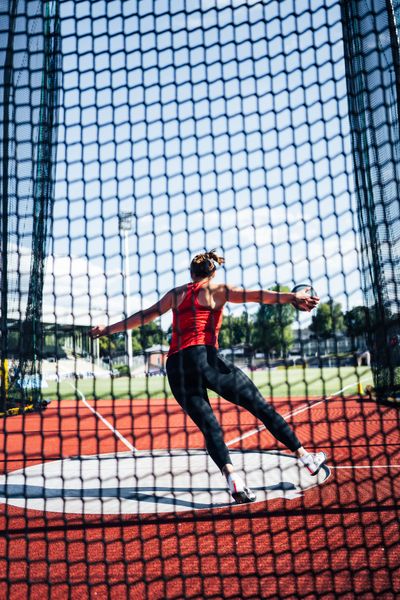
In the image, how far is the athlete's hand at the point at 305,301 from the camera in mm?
2680

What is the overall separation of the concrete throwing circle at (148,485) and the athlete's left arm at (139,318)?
31.3 inches

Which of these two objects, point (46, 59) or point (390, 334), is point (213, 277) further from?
point (390, 334)

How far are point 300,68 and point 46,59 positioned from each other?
2.85 m

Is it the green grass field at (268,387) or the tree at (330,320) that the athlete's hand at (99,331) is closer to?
the green grass field at (268,387)

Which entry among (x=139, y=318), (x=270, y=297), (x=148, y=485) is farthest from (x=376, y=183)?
(x=148, y=485)

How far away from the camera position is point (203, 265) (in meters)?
3.39

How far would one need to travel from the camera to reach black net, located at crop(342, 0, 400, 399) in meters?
3.19

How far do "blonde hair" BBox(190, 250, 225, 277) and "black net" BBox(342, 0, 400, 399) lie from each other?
1041mm

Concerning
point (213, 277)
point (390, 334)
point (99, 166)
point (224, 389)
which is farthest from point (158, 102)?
point (390, 334)

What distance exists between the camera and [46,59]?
4664 mm

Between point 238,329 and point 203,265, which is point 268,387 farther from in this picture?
point 203,265

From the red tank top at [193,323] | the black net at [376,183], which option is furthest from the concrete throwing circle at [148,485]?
the black net at [376,183]

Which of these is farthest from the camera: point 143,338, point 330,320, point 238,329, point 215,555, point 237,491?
point 238,329

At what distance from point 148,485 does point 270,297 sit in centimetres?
195
